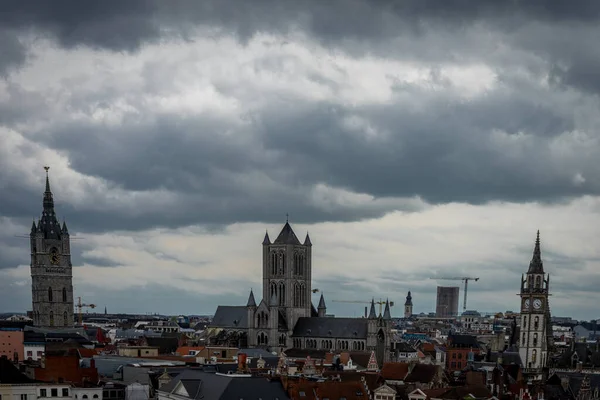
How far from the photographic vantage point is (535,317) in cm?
17175

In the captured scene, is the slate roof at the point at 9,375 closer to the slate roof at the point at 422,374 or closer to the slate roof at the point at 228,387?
the slate roof at the point at 228,387

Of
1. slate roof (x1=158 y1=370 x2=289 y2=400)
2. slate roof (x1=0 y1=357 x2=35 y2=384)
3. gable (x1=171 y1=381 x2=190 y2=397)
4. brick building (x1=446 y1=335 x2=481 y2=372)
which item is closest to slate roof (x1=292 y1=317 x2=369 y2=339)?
brick building (x1=446 y1=335 x2=481 y2=372)

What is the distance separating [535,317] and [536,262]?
11.3 meters

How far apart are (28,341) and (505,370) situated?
80488 millimetres

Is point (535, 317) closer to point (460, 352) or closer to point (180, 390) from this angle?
point (460, 352)

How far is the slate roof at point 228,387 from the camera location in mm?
Answer: 93938

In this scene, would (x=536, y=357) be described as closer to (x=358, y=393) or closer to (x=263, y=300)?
(x=263, y=300)

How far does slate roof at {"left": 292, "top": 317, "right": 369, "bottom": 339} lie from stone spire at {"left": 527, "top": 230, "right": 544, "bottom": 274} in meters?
36.3

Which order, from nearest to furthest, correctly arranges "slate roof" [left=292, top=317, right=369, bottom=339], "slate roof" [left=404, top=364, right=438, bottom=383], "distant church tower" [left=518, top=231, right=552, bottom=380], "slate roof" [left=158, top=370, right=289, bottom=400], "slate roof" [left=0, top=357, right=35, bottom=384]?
"slate roof" [left=0, top=357, right=35, bottom=384], "slate roof" [left=158, top=370, right=289, bottom=400], "slate roof" [left=404, top=364, right=438, bottom=383], "distant church tower" [left=518, top=231, right=552, bottom=380], "slate roof" [left=292, top=317, right=369, bottom=339]

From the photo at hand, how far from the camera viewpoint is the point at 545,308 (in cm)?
17338

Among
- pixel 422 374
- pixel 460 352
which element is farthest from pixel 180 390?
pixel 460 352

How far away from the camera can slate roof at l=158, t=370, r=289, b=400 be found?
9394 cm

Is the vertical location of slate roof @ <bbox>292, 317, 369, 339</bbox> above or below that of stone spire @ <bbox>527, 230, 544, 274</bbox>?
below

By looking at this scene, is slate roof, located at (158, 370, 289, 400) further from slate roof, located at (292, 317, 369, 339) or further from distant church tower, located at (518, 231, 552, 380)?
slate roof, located at (292, 317, 369, 339)
